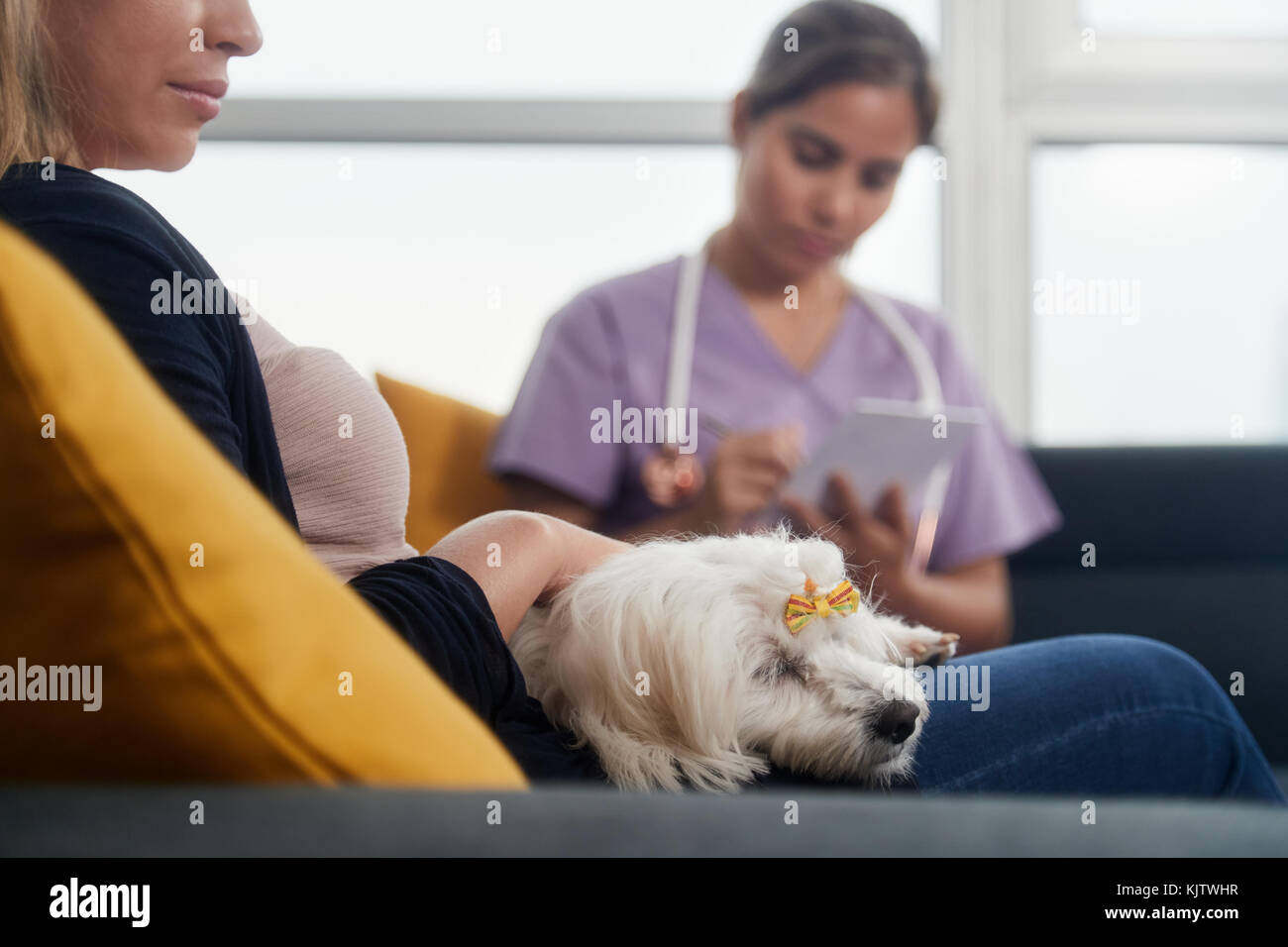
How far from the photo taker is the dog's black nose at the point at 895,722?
2.34 ft

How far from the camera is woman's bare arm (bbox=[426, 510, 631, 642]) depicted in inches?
26.2

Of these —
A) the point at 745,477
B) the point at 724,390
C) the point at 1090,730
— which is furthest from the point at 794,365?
the point at 1090,730

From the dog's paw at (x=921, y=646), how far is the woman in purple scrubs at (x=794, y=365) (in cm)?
57

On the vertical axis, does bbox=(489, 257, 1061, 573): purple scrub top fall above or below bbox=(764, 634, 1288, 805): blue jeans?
above

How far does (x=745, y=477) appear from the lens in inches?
59.7

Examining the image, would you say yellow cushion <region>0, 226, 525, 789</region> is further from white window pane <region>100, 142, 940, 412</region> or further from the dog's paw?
Answer: white window pane <region>100, 142, 940, 412</region>

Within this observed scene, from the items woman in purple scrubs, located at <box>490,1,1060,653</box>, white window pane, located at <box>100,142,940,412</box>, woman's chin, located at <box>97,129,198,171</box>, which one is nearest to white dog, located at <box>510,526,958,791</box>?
woman's chin, located at <box>97,129,198,171</box>

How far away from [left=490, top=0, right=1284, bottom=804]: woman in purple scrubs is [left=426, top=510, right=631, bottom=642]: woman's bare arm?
680mm

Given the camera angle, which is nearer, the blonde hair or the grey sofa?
the grey sofa

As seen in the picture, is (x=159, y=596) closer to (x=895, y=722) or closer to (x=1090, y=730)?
(x=895, y=722)

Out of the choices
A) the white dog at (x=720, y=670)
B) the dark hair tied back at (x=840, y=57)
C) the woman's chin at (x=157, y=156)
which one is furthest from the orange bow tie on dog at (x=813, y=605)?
the dark hair tied back at (x=840, y=57)

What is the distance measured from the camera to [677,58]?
7.77 feet
